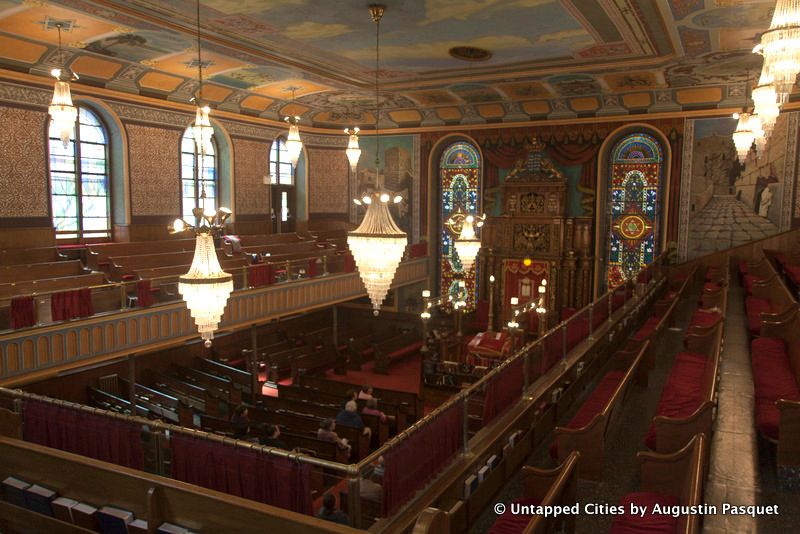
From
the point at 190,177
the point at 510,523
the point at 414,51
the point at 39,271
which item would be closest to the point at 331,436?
the point at 510,523

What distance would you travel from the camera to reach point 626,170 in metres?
17.6

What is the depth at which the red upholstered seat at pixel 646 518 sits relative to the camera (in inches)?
158

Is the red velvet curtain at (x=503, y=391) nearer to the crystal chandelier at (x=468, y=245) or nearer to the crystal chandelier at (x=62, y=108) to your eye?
the crystal chandelier at (x=468, y=245)

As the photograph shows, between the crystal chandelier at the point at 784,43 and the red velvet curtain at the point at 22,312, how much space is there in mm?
9763

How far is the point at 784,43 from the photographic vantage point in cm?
522

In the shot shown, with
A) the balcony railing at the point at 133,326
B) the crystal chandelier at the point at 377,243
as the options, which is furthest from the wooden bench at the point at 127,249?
the crystal chandelier at the point at 377,243

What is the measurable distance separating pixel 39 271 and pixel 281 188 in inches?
360

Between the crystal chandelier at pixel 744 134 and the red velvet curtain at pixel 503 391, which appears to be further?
the crystal chandelier at pixel 744 134

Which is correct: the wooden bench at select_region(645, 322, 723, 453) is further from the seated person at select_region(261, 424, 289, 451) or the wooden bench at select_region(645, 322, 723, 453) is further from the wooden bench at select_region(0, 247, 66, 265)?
the wooden bench at select_region(0, 247, 66, 265)

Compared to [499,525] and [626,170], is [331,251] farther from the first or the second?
[499,525]

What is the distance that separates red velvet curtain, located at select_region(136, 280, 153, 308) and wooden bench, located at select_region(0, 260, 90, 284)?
7.28 feet

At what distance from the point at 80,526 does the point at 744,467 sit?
528cm

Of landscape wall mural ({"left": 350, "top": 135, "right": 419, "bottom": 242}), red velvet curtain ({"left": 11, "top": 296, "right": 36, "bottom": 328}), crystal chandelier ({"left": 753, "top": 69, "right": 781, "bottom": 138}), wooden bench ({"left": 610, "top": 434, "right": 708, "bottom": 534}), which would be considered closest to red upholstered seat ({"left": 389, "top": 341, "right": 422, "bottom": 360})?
landscape wall mural ({"left": 350, "top": 135, "right": 419, "bottom": 242})

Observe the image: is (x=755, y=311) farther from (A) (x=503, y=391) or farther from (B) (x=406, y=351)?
(B) (x=406, y=351)
